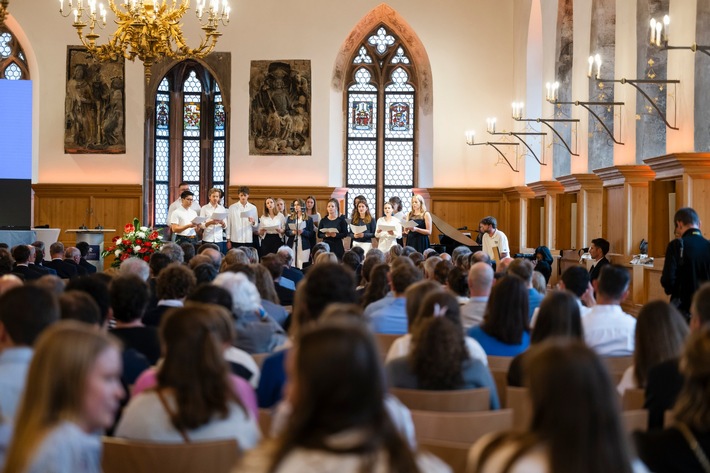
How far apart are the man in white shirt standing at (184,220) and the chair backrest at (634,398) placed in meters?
11.8

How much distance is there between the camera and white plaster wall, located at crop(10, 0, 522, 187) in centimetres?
2112

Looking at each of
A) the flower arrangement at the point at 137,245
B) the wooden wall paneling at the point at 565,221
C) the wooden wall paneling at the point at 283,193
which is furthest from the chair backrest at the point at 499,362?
the wooden wall paneling at the point at 283,193

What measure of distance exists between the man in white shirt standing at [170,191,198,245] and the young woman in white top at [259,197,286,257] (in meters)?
1.29

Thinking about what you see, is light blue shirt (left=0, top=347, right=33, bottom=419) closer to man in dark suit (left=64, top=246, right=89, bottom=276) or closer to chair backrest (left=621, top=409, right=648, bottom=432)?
chair backrest (left=621, top=409, right=648, bottom=432)

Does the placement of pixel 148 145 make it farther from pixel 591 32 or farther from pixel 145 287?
pixel 145 287

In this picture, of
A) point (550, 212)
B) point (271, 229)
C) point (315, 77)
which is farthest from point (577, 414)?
point (315, 77)

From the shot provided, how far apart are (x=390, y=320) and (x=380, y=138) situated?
15.9 m

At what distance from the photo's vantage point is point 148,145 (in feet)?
71.5

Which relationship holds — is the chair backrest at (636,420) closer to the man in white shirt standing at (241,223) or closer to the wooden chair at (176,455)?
the wooden chair at (176,455)

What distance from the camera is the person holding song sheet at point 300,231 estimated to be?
16875 millimetres

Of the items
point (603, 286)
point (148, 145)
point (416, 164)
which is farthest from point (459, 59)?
point (603, 286)

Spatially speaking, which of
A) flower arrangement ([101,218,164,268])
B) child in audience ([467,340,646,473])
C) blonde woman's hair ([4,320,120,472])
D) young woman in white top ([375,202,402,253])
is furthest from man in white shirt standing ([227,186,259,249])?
child in audience ([467,340,646,473])

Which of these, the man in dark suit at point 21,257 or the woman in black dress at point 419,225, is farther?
the woman in black dress at point 419,225

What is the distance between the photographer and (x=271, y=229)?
1705cm
